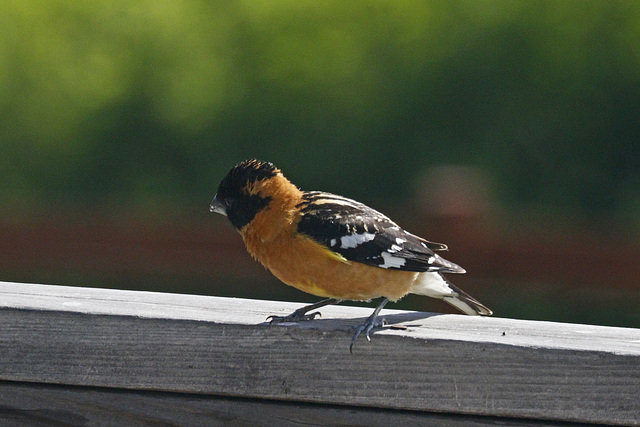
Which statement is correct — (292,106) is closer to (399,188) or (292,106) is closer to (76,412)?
(399,188)

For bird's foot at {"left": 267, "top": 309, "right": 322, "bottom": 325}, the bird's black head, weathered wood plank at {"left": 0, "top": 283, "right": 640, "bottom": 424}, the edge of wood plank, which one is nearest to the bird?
the bird's black head

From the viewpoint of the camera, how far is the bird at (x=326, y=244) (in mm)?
2621

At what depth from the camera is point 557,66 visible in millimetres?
6125

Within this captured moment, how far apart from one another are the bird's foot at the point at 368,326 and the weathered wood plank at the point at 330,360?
0.05 feet

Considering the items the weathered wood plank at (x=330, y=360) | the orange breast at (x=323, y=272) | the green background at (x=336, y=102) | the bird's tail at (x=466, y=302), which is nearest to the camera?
the weathered wood plank at (x=330, y=360)

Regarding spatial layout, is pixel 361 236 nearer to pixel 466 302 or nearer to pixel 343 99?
pixel 466 302

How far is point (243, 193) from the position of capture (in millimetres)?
2875

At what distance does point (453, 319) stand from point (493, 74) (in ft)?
15.0

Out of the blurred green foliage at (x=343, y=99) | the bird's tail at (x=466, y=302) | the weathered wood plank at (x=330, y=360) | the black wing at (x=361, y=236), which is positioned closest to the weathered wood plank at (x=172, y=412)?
the weathered wood plank at (x=330, y=360)

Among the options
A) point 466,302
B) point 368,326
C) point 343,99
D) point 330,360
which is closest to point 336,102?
point 343,99

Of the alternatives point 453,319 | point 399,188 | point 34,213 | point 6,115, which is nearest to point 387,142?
point 399,188

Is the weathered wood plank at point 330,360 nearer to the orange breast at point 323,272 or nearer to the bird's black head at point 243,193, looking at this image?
the orange breast at point 323,272

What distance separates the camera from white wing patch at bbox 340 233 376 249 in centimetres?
270

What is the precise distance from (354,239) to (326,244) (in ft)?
0.37
